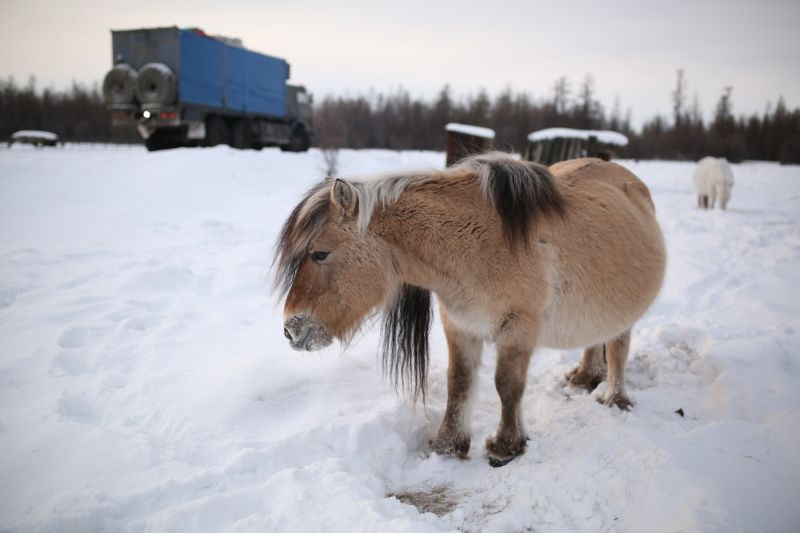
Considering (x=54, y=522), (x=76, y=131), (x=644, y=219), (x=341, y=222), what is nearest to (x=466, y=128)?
(x=644, y=219)

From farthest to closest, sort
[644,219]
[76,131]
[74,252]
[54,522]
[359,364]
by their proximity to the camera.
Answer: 1. [76,131]
2. [74,252]
3. [359,364]
4. [644,219]
5. [54,522]

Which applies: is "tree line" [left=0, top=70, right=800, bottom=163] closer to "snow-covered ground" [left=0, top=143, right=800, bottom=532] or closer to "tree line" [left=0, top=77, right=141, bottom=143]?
"tree line" [left=0, top=77, right=141, bottom=143]

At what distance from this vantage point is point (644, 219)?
3451 mm

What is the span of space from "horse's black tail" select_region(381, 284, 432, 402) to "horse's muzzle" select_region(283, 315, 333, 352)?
0.65 meters

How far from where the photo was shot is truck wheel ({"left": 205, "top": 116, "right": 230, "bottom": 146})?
15.1 metres

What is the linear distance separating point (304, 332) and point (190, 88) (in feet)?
44.4

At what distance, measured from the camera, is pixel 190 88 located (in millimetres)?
13391

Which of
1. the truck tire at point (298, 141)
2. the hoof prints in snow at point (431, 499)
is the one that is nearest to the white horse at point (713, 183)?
the hoof prints in snow at point (431, 499)

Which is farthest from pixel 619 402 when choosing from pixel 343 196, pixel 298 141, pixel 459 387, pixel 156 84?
pixel 298 141

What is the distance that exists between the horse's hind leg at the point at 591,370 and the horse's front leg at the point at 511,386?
1268mm

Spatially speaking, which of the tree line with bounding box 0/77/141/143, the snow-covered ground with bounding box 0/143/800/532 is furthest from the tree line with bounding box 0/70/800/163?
the snow-covered ground with bounding box 0/143/800/532

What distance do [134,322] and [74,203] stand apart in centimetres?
557

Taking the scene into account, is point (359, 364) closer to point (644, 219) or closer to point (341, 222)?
point (341, 222)

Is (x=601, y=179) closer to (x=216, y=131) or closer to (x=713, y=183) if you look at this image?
(x=713, y=183)
